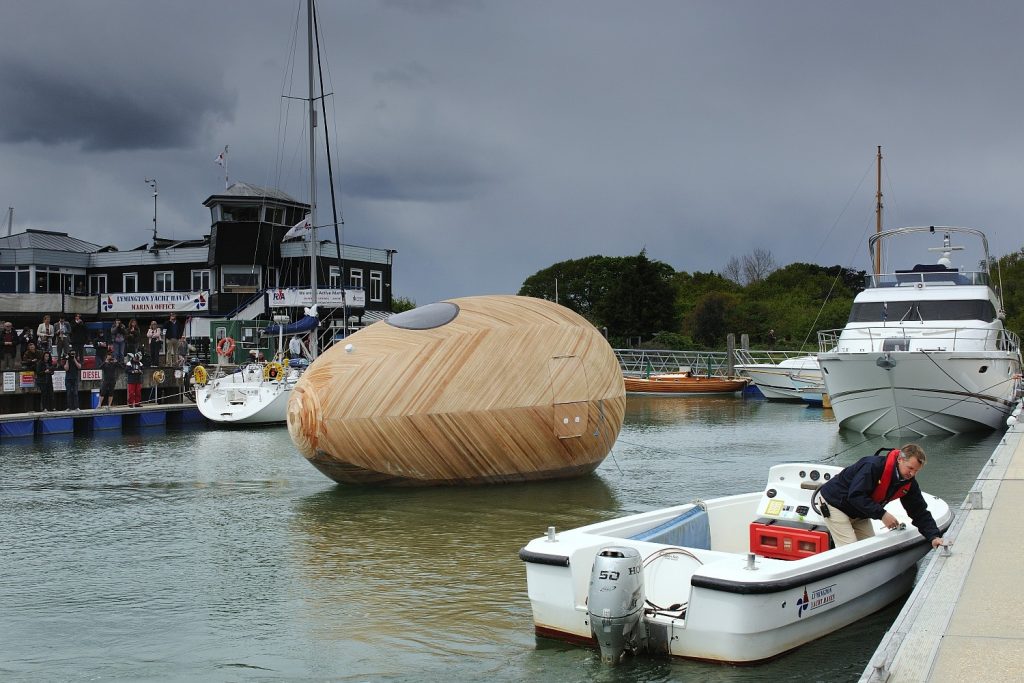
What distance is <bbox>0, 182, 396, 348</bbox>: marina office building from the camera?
51344 mm

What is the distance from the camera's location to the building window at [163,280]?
A: 57.2 m

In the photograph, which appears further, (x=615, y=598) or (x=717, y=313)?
(x=717, y=313)

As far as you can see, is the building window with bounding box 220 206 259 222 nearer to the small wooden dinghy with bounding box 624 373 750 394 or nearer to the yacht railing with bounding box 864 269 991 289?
the small wooden dinghy with bounding box 624 373 750 394

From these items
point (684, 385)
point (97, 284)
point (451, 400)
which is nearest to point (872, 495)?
point (451, 400)

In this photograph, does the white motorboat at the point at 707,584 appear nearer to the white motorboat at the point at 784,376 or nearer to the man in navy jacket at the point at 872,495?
→ the man in navy jacket at the point at 872,495

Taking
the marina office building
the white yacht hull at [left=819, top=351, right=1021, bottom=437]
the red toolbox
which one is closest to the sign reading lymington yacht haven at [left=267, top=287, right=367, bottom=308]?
the marina office building

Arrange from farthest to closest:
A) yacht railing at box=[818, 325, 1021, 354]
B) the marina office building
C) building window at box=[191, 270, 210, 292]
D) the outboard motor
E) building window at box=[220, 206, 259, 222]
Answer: building window at box=[191, 270, 210, 292]
building window at box=[220, 206, 259, 222]
the marina office building
yacht railing at box=[818, 325, 1021, 354]
the outboard motor

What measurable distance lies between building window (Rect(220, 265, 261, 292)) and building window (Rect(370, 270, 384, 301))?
6.82m

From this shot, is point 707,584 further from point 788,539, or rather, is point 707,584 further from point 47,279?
point 47,279

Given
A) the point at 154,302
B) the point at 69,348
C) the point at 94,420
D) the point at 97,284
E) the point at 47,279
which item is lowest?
the point at 94,420

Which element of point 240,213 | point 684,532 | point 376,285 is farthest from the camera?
point 376,285

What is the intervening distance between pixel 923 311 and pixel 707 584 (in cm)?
2225

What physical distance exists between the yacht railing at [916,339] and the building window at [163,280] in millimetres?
41533

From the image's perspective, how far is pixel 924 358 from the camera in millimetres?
23938
